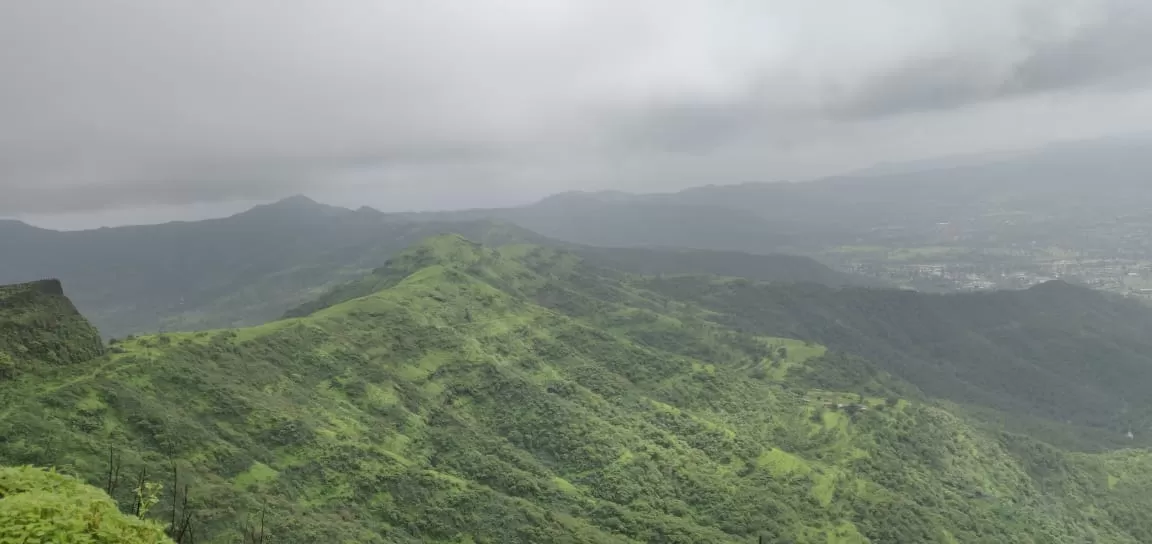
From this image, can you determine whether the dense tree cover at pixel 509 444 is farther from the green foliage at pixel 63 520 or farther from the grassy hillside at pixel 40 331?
the green foliage at pixel 63 520

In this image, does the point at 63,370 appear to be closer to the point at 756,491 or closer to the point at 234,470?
the point at 234,470

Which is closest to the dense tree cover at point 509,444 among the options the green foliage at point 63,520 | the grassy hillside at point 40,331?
the grassy hillside at point 40,331

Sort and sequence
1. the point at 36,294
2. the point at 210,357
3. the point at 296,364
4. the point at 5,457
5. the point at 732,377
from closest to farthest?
the point at 5,457
the point at 36,294
the point at 210,357
the point at 296,364
the point at 732,377

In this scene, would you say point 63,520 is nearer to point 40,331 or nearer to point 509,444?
point 40,331

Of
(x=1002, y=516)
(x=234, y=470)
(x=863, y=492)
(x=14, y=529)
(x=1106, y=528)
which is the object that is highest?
(x=14, y=529)

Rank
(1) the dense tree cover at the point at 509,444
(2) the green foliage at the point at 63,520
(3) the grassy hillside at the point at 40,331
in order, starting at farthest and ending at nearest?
(3) the grassy hillside at the point at 40,331 < (1) the dense tree cover at the point at 509,444 < (2) the green foliage at the point at 63,520

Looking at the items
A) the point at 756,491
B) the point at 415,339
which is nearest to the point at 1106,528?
the point at 756,491

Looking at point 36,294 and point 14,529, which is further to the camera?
point 36,294
